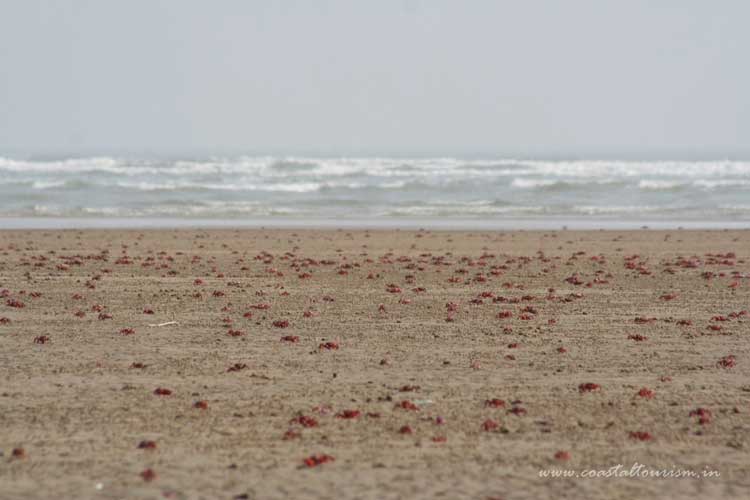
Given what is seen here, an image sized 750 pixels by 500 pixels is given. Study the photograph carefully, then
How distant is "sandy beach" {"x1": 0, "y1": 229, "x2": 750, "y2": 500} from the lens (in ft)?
26.6

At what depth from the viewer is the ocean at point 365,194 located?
42562 millimetres

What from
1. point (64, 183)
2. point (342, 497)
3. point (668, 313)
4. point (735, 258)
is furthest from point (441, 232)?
point (64, 183)

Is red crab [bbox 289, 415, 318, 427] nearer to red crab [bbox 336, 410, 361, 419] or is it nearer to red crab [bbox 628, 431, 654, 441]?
red crab [bbox 336, 410, 361, 419]

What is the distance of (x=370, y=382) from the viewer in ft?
36.4

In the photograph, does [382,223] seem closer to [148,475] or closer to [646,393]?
[646,393]

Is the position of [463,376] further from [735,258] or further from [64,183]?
[64,183]

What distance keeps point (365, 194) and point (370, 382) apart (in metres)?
45.7

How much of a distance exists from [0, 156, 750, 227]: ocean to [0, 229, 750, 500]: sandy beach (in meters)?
19.2

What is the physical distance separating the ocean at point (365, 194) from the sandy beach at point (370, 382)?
1916 cm

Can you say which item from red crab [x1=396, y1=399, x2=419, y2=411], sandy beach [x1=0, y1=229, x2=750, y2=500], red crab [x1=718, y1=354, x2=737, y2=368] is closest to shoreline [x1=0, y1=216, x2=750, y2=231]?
sandy beach [x1=0, y1=229, x2=750, y2=500]

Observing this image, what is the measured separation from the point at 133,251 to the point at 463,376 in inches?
638

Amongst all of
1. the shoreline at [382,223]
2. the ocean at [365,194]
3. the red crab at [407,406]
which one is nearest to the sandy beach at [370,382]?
the red crab at [407,406]

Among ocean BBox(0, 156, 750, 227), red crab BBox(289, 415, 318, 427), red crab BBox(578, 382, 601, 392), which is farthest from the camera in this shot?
ocean BBox(0, 156, 750, 227)

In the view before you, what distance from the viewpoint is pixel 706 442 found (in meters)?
9.02
